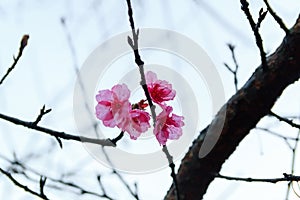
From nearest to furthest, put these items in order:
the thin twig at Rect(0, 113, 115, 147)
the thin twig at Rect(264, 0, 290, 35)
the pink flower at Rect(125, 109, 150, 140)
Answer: the thin twig at Rect(0, 113, 115, 147) < the pink flower at Rect(125, 109, 150, 140) < the thin twig at Rect(264, 0, 290, 35)

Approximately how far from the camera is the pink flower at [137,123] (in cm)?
103

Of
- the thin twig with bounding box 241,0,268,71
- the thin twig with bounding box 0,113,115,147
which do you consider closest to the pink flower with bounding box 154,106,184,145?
the thin twig with bounding box 0,113,115,147

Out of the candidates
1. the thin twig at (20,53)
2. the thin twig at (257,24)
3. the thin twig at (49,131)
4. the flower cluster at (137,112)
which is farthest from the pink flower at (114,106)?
the thin twig at (257,24)

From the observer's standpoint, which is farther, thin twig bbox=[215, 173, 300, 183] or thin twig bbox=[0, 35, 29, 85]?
thin twig bbox=[215, 173, 300, 183]

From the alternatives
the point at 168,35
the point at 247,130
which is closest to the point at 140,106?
the point at 247,130

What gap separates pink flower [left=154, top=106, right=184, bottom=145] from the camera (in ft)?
3.48

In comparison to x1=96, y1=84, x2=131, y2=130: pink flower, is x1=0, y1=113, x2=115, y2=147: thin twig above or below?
below

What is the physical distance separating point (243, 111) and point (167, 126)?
0.29m

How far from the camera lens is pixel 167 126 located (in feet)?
3.60

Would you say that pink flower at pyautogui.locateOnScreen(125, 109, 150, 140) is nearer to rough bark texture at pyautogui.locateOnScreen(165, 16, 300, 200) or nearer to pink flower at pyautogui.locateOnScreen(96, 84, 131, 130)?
pink flower at pyautogui.locateOnScreen(96, 84, 131, 130)

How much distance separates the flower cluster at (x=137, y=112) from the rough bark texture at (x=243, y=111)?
237mm

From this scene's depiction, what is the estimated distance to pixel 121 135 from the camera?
0.99 meters

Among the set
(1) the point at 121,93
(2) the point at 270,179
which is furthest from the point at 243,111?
(1) the point at 121,93

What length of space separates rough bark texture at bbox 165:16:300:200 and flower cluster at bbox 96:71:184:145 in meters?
0.24
